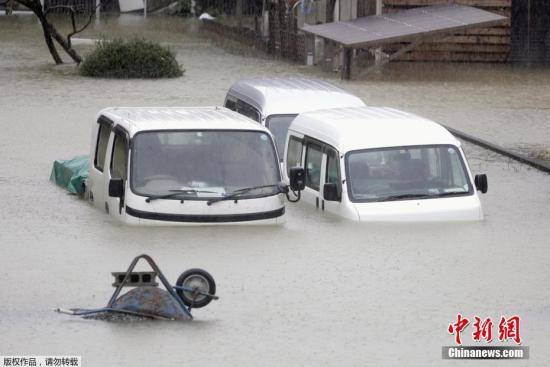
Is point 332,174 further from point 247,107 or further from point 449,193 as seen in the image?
point 247,107

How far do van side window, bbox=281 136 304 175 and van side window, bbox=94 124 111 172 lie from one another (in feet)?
7.83

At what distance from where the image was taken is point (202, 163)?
14.7 m

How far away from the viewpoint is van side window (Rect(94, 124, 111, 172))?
16000 mm

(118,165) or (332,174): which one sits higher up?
(118,165)

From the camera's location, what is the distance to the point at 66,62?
1581 inches

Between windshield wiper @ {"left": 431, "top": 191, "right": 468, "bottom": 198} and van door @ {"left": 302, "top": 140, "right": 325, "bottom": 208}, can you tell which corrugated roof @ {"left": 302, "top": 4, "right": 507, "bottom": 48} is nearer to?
van door @ {"left": 302, "top": 140, "right": 325, "bottom": 208}

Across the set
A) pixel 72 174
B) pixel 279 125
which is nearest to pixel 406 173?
pixel 279 125

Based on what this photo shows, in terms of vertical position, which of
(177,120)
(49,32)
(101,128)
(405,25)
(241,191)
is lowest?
(49,32)

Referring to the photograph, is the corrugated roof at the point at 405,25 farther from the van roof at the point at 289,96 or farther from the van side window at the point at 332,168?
the van side window at the point at 332,168

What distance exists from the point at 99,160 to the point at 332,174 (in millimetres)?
2762

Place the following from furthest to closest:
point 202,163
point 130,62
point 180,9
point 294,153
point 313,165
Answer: point 180,9
point 130,62
point 294,153
point 313,165
point 202,163

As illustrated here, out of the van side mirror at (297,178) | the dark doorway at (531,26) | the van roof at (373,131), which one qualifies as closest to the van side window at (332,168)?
the van roof at (373,131)

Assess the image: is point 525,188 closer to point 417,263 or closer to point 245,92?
point 245,92

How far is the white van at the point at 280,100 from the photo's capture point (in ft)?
60.7
